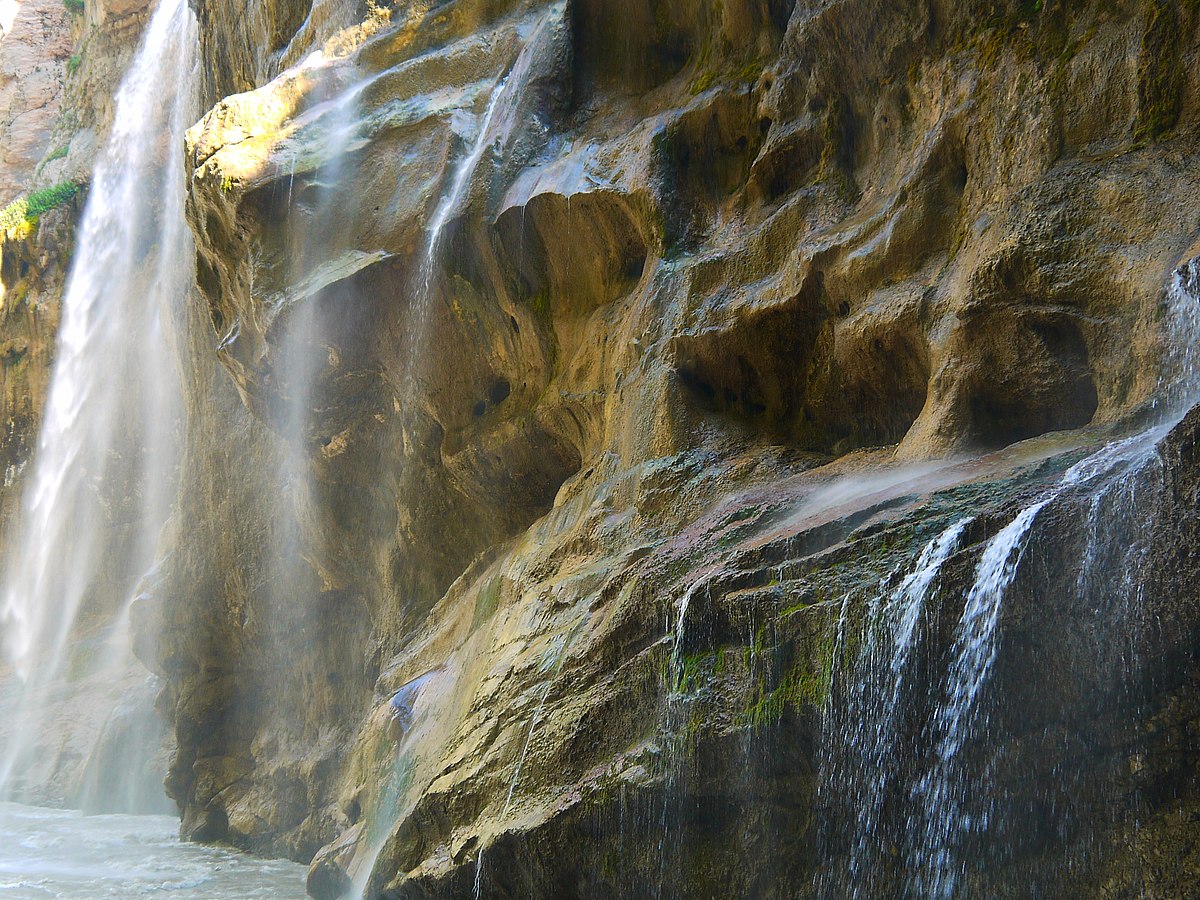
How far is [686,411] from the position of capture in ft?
26.7

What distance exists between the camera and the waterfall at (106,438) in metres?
20.4

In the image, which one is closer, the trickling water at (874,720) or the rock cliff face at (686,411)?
the rock cliff face at (686,411)

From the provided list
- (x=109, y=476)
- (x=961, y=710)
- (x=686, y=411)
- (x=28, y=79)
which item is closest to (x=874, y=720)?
(x=961, y=710)

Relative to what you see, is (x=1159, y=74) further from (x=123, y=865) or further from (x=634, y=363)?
(x=123, y=865)

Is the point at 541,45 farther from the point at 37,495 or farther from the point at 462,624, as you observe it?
the point at 37,495

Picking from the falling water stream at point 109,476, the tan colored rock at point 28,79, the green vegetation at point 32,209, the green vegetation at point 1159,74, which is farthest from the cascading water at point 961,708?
the tan colored rock at point 28,79

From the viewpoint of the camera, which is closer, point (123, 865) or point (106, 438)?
point (123, 865)

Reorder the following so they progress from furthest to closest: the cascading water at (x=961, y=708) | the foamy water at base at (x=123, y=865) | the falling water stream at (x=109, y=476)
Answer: the falling water stream at (x=109, y=476) → the foamy water at base at (x=123, y=865) → the cascading water at (x=961, y=708)

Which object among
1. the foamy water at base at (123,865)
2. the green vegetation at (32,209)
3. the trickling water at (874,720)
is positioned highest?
the green vegetation at (32,209)

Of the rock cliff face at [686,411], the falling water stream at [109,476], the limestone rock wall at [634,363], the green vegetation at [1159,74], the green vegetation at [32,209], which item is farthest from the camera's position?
the green vegetation at [32,209]

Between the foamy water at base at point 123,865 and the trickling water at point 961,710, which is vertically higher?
the trickling water at point 961,710

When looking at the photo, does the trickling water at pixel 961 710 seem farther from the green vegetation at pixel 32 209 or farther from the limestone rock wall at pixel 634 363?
the green vegetation at pixel 32 209

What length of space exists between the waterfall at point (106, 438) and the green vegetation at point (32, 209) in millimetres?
675

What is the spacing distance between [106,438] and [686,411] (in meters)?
16.9
